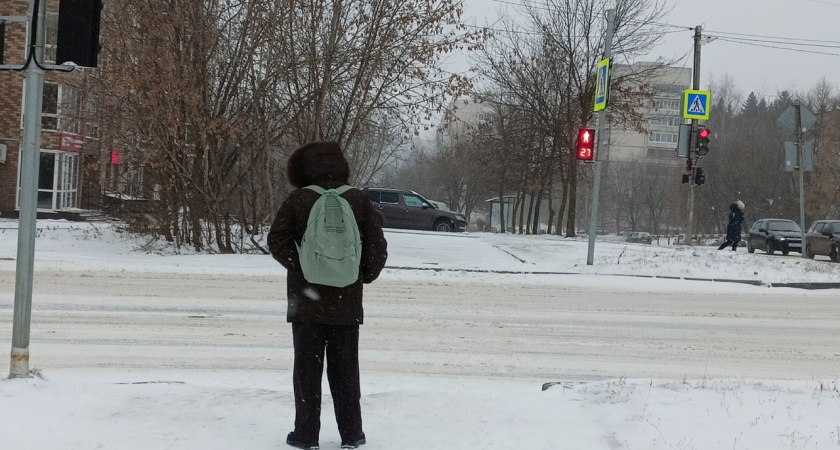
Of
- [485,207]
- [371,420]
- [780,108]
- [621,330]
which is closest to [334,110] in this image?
[621,330]

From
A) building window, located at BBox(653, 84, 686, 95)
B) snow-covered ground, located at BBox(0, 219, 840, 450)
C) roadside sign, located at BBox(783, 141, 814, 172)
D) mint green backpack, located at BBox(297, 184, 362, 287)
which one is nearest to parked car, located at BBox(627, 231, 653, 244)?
building window, located at BBox(653, 84, 686, 95)

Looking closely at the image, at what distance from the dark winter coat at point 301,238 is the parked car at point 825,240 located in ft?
88.5

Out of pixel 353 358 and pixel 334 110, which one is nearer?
pixel 353 358

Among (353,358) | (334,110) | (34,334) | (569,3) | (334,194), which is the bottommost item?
(34,334)

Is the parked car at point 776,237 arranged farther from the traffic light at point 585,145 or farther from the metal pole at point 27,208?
the metal pole at point 27,208

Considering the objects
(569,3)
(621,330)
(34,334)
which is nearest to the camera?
(34,334)

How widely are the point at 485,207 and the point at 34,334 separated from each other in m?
68.0

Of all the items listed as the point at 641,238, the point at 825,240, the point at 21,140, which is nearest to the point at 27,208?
the point at 825,240

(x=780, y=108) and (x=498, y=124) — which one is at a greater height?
(x=780, y=108)

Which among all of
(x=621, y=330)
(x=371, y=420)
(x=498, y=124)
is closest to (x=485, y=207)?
(x=498, y=124)

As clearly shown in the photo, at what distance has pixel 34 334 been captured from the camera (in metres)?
8.06

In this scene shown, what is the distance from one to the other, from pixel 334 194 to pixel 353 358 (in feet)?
2.97

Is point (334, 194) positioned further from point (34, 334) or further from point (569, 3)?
point (569, 3)

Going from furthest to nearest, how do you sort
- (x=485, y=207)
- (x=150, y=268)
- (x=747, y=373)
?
(x=485, y=207)
(x=150, y=268)
(x=747, y=373)
